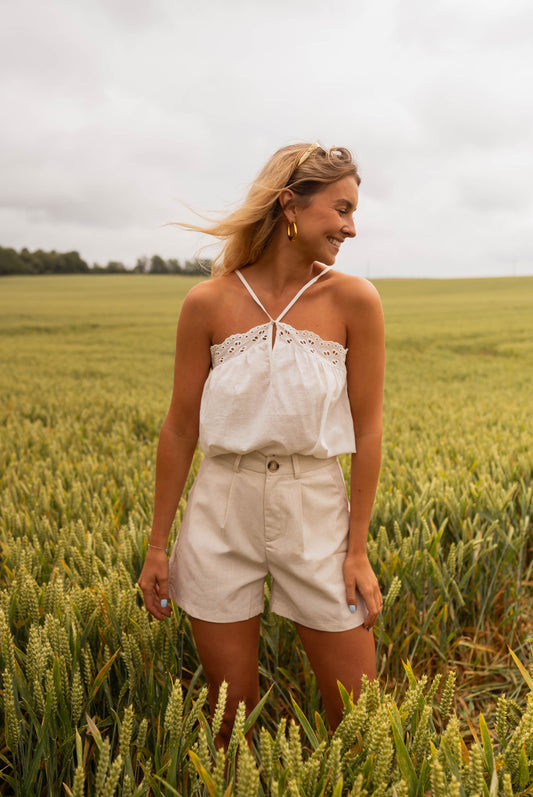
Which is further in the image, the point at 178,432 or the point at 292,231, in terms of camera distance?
the point at 178,432

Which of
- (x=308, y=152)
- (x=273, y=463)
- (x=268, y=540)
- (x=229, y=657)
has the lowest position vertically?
(x=229, y=657)

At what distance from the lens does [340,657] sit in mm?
1459

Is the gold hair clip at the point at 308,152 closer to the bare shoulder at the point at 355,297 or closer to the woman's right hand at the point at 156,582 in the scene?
the bare shoulder at the point at 355,297

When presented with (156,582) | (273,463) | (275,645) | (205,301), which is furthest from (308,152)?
(275,645)

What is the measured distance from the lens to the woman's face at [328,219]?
1.38 metres

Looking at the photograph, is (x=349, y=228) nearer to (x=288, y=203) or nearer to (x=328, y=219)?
(x=328, y=219)

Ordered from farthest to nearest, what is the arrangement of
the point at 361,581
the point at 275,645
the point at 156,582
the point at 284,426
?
the point at 275,645 → the point at 156,582 → the point at 361,581 → the point at 284,426

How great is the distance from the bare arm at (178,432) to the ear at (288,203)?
0.28 metres

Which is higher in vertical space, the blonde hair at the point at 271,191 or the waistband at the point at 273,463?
the blonde hair at the point at 271,191

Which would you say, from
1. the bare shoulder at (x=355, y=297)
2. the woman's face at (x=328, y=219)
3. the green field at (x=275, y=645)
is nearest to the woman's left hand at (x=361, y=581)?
the green field at (x=275, y=645)

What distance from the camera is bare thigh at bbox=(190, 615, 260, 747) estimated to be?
1.49 m

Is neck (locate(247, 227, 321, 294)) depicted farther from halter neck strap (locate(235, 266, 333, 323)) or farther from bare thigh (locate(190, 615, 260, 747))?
bare thigh (locate(190, 615, 260, 747))

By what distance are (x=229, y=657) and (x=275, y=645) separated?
24.8 inches

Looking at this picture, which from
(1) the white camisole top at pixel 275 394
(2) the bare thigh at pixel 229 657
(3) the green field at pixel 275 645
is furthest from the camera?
(2) the bare thigh at pixel 229 657
